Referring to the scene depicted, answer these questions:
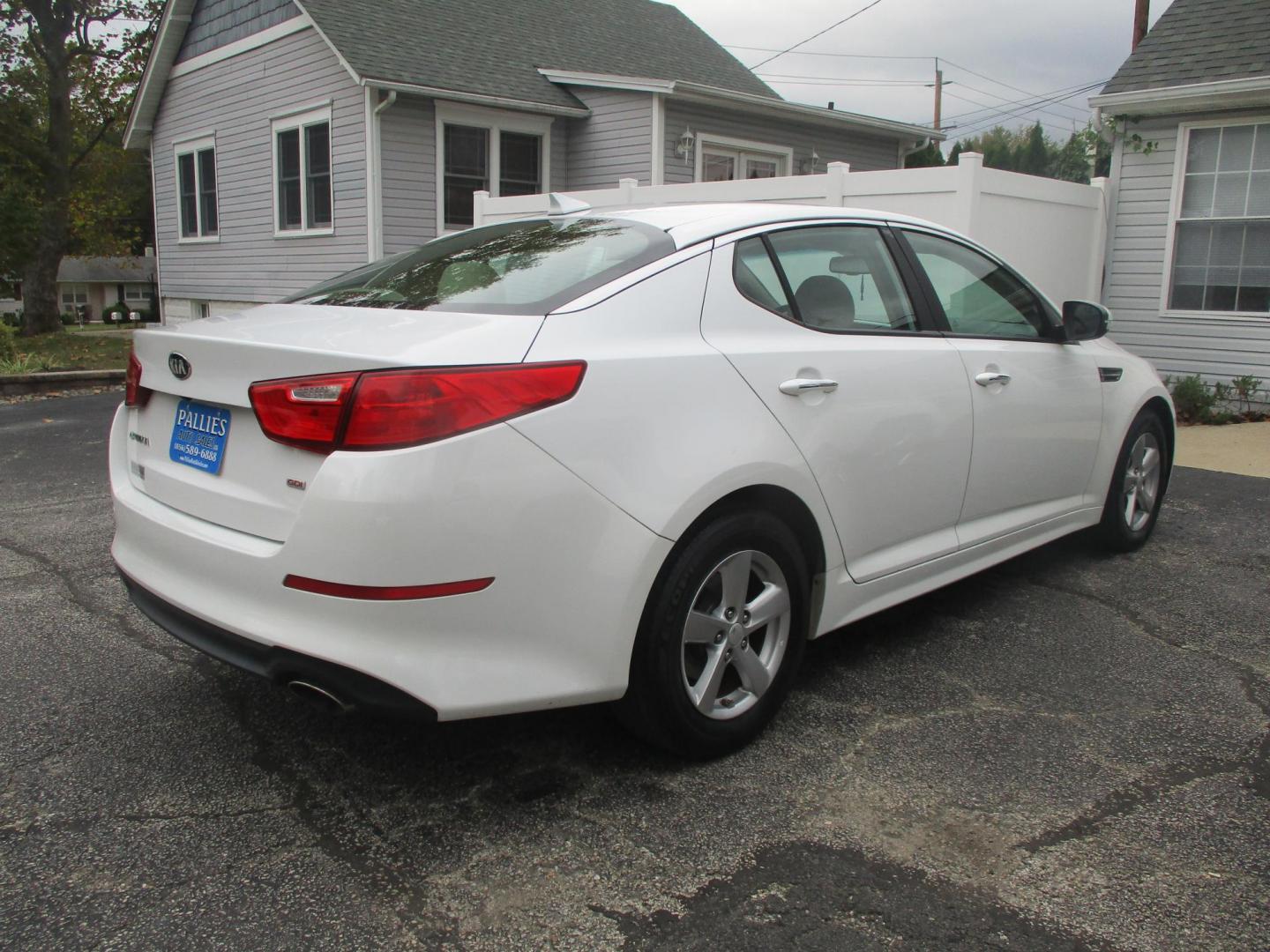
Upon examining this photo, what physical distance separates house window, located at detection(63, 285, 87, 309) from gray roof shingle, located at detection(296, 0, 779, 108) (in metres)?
74.4

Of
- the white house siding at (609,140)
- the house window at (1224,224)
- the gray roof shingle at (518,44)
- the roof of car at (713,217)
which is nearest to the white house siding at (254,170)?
the gray roof shingle at (518,44)

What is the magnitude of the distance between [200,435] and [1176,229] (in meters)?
10.3

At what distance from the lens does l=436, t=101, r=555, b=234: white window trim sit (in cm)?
1449

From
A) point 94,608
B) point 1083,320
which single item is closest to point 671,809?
point 94,608

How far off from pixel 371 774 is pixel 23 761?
998 mm

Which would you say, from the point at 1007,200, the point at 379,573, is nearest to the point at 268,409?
the point at 379,573

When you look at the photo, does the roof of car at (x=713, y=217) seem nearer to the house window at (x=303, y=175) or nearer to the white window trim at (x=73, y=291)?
the house window at (x=303, y=175)

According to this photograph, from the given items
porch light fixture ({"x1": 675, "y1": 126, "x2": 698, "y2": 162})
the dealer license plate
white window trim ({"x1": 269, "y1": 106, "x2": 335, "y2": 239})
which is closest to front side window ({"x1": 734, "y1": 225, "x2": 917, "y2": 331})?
the dealer license plate

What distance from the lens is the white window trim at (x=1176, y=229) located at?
9.98 m

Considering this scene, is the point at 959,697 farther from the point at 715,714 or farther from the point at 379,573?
the point at 379,573

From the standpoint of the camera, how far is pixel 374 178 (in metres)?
13.9

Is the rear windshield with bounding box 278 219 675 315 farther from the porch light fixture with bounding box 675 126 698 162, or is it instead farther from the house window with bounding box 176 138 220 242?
the house window with bounding box 176 138 220 242

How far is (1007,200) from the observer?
8734mm

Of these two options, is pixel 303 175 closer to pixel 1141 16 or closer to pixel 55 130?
pixel 55 130
